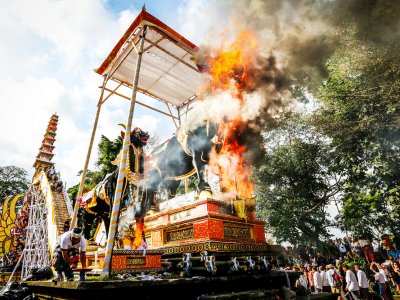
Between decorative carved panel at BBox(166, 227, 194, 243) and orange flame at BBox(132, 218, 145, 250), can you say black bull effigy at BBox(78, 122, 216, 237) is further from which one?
decorative carved panel at BBox(166, 227, 194, 243)

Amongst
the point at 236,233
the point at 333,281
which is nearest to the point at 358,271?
the point at 333,281

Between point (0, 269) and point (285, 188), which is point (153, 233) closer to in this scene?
point (0, 269)

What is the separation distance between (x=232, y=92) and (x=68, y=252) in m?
6.48

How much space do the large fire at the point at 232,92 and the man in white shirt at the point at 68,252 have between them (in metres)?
4.02

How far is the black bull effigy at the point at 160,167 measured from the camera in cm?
743

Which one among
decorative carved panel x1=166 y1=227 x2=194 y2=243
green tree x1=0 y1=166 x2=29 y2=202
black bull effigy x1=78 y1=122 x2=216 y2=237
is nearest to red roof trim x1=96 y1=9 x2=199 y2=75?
black bull effigy x1=78 y1=122 x2=216 y2=237

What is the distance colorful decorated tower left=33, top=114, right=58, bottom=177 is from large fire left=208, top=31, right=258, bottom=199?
11030mm

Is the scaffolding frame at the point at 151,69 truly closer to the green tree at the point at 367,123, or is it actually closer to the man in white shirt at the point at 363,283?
the green tree at the point at 367,123

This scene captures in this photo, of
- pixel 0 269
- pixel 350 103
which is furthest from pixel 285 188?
pixel 0 269

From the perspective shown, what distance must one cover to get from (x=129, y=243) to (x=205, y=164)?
321cm

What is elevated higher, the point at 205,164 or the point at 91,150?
the point at 91,150

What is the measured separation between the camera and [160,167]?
831 centimetres

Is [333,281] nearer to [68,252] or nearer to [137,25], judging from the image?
[68,252]

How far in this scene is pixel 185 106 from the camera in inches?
461
